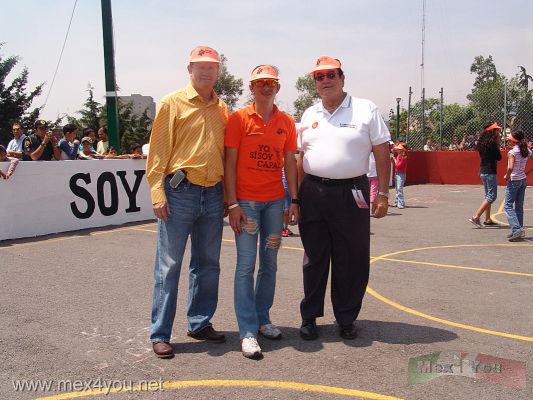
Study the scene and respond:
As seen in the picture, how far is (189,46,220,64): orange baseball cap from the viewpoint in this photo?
3.94 metres

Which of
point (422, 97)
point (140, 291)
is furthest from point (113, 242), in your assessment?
point (422, 97)

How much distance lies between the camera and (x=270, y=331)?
4371mm

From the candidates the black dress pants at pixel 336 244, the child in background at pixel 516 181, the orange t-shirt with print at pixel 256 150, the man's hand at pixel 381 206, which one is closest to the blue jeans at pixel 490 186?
the child in background at pixel 516 181

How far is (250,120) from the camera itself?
405 cm

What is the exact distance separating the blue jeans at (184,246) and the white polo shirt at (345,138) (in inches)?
32.8

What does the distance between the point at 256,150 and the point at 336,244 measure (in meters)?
1.05

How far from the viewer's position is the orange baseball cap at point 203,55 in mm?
3936

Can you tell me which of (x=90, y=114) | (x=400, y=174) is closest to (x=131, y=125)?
(x=90, y=114)

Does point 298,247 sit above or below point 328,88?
below

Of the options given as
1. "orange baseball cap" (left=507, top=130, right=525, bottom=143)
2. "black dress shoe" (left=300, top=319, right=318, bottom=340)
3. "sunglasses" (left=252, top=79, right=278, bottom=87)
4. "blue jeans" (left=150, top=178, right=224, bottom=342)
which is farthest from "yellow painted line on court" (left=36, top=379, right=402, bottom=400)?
"orange baseball cap" (left=507, top=130, right=525, bottom=143)

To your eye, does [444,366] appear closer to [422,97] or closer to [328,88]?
[328,88]

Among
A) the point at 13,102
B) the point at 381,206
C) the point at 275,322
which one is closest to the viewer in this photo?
the point at 381,206

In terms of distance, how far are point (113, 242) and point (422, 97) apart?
15.4 meters
